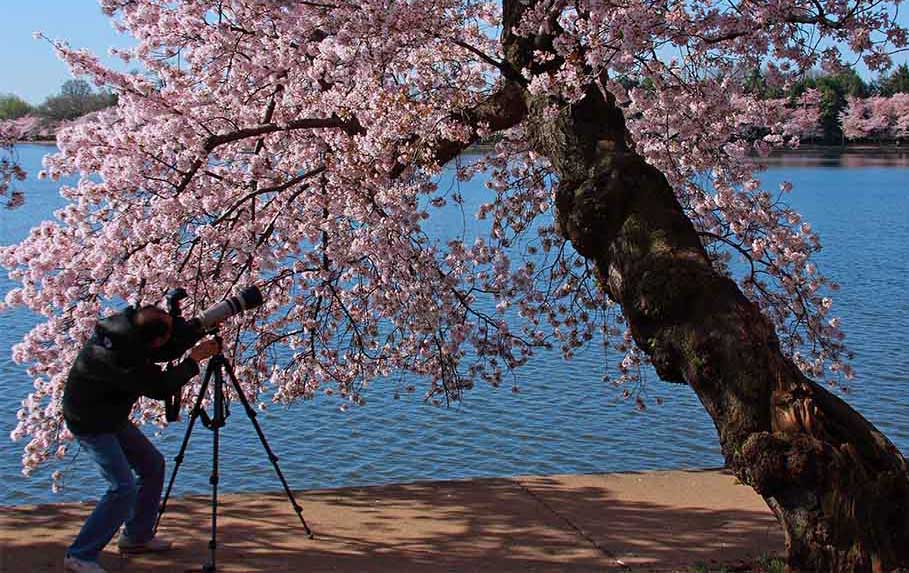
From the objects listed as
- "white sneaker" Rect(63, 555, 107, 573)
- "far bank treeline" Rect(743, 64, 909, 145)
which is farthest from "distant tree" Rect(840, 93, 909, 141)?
"white sneaker" Rect(63, 555, 107, 573)

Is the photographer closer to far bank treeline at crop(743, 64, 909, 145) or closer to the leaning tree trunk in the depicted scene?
the leaning tree trunk

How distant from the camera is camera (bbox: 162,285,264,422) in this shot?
5.04m

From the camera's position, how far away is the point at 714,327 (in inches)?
203

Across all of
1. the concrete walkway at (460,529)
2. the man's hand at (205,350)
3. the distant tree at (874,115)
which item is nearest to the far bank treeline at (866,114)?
the distant tree at (874,115)

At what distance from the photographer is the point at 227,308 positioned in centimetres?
533

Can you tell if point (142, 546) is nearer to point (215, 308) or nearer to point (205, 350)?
point (205, 350)

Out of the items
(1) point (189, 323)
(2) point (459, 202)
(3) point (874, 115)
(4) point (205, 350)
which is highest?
(3) point (874, 115)

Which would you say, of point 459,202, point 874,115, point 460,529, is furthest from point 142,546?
point 874,115

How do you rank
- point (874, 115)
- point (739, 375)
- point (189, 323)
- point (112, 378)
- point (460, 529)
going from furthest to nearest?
point (874, 115)
point (460, 529)
point (189, 323)
point (739, 375)
point (112, 378)

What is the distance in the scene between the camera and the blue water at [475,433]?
926 centimetres

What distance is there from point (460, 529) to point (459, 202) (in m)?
3.01

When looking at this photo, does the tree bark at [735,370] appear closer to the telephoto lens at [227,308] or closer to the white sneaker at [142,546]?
the telephoto lens at [227,308]

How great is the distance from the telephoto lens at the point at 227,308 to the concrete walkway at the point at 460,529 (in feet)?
3.86

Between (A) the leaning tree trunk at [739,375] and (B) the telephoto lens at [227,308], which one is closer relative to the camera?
(A) the leaning tree trunk at [739,375]
